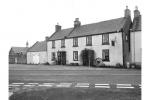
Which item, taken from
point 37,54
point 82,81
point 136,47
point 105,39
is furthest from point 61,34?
point 82,81

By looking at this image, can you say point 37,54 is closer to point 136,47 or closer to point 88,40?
point 88,40

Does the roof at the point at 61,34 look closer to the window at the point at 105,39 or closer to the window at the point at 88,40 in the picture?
the window at the point at 88,40

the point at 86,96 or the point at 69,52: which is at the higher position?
the point at 69,52

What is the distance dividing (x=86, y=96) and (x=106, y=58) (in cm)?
663

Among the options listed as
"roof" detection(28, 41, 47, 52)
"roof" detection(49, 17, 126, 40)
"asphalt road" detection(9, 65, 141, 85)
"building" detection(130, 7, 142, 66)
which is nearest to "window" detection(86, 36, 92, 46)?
"roof" detection(49, 17, 126, 40)

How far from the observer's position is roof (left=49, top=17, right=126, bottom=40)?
11513mm

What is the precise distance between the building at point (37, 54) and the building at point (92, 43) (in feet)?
5.22

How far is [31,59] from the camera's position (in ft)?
81.5

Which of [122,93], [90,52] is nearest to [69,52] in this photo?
[90,52]

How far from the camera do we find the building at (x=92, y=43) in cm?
1091

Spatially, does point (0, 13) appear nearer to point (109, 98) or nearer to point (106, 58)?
point (109, 98)

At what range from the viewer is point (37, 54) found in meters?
24.1

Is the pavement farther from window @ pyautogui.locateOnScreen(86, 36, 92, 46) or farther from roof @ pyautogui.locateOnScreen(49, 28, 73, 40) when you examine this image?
roof @ pyautogui.locateOnScreen(49, 28, 73, 40)

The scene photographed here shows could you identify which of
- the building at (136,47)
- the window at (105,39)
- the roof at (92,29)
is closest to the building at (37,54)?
the roof at (92,29)
